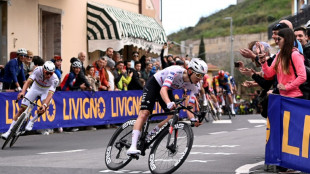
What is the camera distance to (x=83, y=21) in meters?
28.2

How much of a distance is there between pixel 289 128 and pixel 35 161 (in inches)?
162

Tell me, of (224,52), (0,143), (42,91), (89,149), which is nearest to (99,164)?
(89,149)

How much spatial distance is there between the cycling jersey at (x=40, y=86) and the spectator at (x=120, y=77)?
7.39m

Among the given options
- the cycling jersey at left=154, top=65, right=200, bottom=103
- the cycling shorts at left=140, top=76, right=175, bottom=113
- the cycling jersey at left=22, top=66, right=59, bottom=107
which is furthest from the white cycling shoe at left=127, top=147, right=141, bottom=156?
the cycling jersey at left=22, top=66, right=59, bottom=107

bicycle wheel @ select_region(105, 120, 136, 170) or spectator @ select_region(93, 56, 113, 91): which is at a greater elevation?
spectator @ select_region(93, 56, 113, 91)

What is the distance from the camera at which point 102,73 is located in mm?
20547

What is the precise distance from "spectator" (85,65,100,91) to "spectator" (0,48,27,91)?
2.77 metres

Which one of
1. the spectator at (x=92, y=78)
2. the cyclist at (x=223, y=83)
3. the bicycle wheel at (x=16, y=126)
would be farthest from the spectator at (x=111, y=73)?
the bicycle wheel at (x=16, y=126)

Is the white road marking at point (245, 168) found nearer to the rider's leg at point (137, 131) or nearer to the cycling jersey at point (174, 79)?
the cycling jersey at point (174, 79)

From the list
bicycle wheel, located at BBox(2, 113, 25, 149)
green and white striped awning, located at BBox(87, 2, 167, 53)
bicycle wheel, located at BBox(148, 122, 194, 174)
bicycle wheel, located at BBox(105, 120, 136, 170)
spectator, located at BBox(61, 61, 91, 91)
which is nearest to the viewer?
bicycle wheel, located at BBox(148, 122, 194, 174)

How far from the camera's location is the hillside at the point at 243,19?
160125 millimetres

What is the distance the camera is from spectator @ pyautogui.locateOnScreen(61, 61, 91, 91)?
19266 mm

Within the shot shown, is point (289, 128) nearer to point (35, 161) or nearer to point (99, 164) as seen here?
point (99, 164)

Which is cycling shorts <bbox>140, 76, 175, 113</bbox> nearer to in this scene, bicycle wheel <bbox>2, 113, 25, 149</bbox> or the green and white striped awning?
bicycle wheel <bbox>2, 113, 25, 149</bbox>
